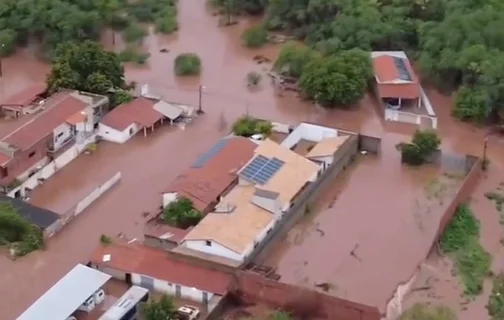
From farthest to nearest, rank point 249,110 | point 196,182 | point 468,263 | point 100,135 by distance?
point 249,110 < point 100,135 < point 196,182 < point 468,263

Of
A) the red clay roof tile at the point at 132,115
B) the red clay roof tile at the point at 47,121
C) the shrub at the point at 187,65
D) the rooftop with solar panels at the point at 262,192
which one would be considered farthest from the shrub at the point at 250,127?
the shrub at the point at 187,65

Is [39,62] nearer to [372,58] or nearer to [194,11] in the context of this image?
[194,11]

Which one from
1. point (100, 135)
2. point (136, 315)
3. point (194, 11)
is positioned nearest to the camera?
point (136, 315)

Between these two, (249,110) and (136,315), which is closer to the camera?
(136,315)

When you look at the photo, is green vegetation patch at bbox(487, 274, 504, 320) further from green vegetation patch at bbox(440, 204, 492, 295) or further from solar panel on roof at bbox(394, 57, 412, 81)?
solar panel on roof at bbox(394, 57, 412, 81)

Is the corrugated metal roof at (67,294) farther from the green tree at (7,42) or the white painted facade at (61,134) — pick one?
the green tree at (7,42)

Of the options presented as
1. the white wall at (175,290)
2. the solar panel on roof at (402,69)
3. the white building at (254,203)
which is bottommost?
the white wall at (175,290)

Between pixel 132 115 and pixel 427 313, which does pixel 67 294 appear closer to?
pixel 427 313

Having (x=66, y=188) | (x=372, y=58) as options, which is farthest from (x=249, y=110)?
(x=66, y=188)
